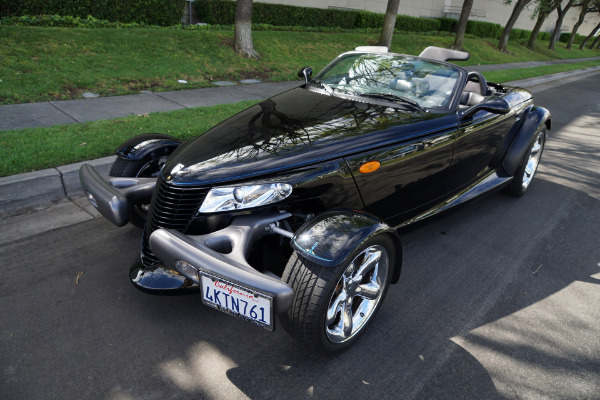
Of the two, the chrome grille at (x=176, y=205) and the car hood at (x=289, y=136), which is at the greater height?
the car hood at (x=289, y=136)

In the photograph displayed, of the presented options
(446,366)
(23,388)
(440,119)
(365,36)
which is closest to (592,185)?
(440,119)

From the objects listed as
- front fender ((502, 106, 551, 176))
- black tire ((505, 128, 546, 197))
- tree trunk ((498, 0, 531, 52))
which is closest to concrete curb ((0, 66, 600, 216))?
front fender ((502, 106, 551, 176))

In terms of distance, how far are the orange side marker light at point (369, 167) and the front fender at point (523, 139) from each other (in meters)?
2.16

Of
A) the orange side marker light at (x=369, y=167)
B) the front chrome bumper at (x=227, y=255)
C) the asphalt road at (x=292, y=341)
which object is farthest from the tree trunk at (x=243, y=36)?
the front chrome bumper at (x=227, y=255)

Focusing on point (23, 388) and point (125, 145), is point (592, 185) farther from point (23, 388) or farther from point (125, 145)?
point (23, 388)

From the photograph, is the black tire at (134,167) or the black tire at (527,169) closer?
the black tire at (134,167)

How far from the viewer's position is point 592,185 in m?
5.56

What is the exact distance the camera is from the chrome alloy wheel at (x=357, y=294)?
240cm

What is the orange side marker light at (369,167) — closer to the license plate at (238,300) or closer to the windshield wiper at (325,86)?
the windshield wiper at (325,86)

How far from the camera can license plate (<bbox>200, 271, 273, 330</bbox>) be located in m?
1.97

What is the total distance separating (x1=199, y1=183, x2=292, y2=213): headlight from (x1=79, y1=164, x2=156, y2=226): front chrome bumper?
619 mm

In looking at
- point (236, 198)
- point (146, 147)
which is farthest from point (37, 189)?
point (236, 198)

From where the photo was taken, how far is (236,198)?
2414mm

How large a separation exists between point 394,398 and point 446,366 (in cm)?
41
